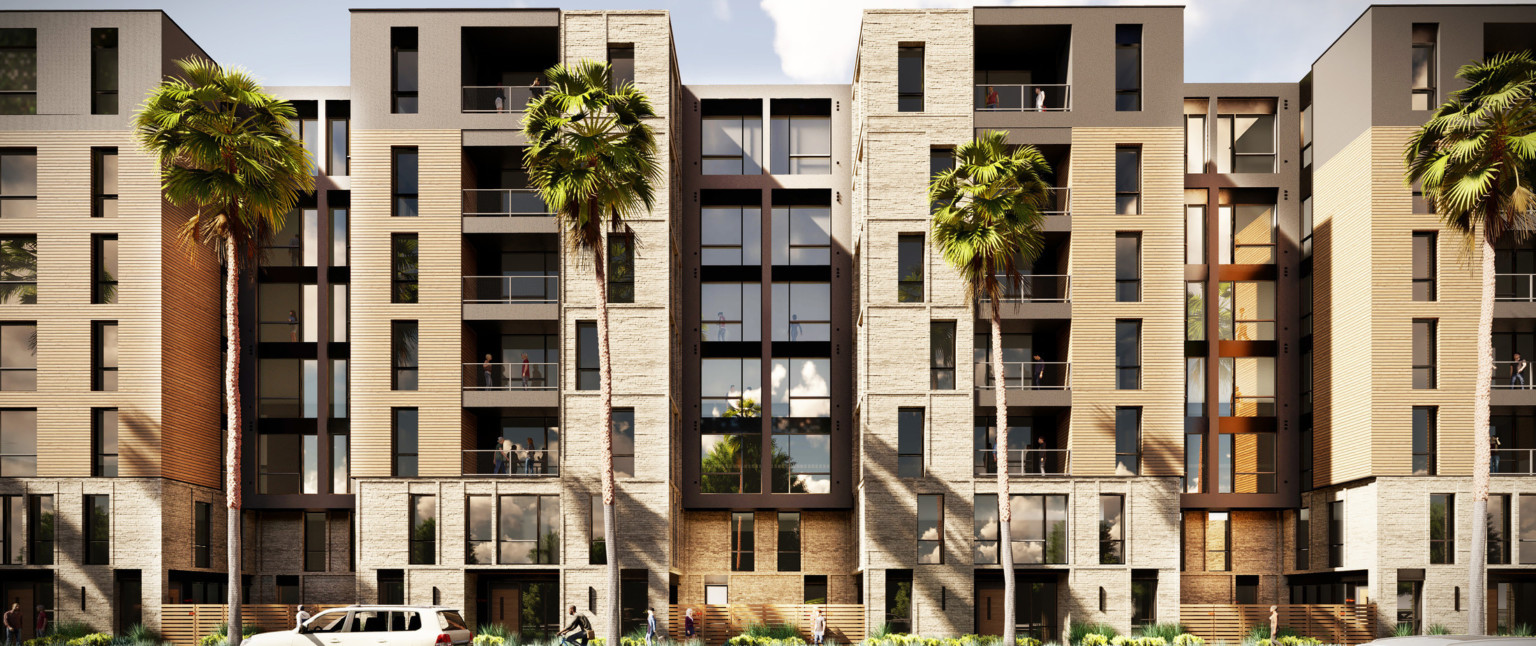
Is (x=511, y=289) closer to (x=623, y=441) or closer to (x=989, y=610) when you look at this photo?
(x=623, y=441)

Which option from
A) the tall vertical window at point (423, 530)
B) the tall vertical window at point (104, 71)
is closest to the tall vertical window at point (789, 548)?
the tall vertical window at point (423, 530)

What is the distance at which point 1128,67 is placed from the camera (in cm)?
3756

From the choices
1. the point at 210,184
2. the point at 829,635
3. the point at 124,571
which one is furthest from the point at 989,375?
the point at 124,571

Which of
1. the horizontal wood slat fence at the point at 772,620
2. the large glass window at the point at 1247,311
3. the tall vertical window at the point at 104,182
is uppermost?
the tall vertical window at the point at 104,182

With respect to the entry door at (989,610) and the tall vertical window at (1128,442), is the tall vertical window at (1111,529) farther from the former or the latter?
the entry door at (989,610)

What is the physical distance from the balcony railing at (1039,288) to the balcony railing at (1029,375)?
218cm

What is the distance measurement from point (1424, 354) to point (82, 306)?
4353cm

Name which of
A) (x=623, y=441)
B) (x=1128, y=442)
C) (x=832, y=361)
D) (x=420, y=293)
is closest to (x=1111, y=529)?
(x=1128, y=442)

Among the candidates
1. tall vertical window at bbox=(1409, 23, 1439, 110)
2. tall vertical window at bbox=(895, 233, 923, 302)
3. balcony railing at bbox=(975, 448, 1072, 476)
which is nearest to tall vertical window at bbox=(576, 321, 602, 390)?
tall vertical window at bbox=(895, 233, 923, 302)

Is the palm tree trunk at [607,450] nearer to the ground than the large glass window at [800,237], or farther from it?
nearer to the ground

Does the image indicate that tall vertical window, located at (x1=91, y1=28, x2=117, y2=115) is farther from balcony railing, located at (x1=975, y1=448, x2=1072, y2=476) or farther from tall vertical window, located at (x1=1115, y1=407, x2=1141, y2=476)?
tall vertical window, located at (x1=1115, y1=407, x2=1141, y2=476)

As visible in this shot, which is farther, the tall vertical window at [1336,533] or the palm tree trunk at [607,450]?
the tall vertical window at [1336,533]

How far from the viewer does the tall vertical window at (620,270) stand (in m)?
37.0

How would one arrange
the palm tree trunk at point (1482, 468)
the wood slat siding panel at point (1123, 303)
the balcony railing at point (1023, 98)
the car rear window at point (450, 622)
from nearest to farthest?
the car rear window at point (450, 622), the palm tree trunk at point (1482, 468), the wood slat siding panel at point (1123, 303), the balcony railing at point (1023, 98)
